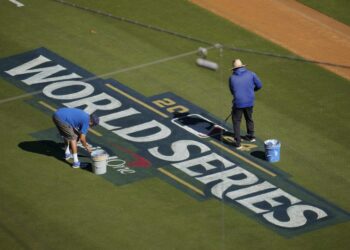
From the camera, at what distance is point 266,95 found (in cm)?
2911

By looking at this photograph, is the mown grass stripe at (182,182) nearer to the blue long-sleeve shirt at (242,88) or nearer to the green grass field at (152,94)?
the green grass field at (152,94)

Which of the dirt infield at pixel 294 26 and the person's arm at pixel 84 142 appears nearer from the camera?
the person's arm at pixel 84 142

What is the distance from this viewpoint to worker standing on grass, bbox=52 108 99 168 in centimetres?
2538

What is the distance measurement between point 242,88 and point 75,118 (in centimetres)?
384

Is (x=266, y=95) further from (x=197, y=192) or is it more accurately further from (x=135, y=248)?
(x=135, y=248)

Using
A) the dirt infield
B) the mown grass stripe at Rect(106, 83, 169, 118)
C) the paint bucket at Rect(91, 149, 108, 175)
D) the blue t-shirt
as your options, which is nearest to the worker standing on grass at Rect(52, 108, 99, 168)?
the blue t-shirt

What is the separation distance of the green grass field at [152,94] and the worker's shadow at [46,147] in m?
0.14

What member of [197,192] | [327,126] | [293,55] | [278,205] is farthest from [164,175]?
[293,55]

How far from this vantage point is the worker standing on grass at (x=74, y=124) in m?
25.4

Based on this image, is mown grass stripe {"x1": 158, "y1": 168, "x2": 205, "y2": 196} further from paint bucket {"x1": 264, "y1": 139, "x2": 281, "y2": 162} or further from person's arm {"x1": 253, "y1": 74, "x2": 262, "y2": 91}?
person's arm {"x1": 253, "y1": 74, "x2": 262, "y2": 91}

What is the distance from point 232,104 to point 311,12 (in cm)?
690

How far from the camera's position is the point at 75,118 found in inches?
999

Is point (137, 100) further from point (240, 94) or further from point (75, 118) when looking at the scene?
point (75, 118)

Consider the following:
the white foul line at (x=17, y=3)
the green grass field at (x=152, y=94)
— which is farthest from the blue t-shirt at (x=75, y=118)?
the white foul line at (x=17, y=3)
